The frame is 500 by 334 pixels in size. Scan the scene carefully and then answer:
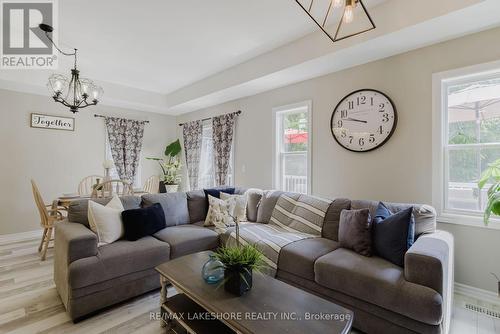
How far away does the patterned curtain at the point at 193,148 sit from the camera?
5.49 meters

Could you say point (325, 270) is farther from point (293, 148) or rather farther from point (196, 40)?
point (196, 40)

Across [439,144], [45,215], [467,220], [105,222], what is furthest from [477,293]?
[45,215]

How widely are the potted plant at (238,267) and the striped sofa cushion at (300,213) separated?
141 centimetres

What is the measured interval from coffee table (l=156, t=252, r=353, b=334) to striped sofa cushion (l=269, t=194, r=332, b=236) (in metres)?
1.22

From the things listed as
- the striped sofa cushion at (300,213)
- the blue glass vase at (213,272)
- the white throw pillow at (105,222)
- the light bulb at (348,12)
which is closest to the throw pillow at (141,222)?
the white throw pillow at (105,222)

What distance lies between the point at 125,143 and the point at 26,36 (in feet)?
8.40

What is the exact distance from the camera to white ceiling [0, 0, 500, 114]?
242 cm

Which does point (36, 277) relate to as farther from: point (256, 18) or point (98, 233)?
point (256, 18)

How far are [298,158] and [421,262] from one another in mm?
2379

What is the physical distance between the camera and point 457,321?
203cm

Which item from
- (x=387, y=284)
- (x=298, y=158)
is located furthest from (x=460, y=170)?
(x=298, y=158)

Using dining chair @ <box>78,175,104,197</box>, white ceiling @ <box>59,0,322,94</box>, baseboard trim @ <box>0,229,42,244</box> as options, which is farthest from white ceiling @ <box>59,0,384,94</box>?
baseboard trim @ <box>0,229,42,244</box>

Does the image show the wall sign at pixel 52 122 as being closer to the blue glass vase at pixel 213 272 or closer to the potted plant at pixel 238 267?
the blue glass vase at pixel 213 272

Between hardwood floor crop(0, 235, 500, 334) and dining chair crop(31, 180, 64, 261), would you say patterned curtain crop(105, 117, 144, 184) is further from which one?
hardwood floor crop(0, 235, 500, 334)
